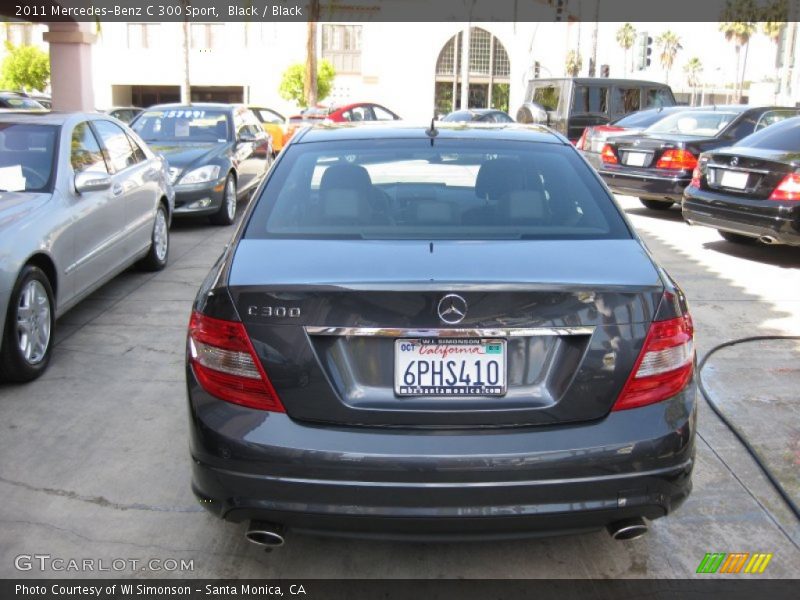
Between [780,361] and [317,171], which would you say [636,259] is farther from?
[780,361]

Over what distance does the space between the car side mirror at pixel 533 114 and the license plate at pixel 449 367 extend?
50.2 ft

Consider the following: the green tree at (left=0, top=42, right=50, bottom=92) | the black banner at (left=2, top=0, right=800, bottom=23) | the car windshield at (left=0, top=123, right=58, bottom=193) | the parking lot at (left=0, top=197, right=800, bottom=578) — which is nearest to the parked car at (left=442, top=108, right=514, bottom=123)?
the black banner at (left=2, top=0, right=800, bottom=23)

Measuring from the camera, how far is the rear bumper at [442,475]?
2684mm

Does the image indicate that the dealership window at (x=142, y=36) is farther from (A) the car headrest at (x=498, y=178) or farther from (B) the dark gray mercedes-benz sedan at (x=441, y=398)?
(B) the dark gray mercedes-benz sedan at (x=441, y=398)

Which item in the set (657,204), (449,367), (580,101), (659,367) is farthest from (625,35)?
(449,367)

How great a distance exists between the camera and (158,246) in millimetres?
8141

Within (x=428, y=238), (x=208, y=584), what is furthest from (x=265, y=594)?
(x=428, y=238)

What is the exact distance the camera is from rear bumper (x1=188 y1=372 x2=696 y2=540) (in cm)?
268

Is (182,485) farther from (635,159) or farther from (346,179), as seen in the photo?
(635,159)

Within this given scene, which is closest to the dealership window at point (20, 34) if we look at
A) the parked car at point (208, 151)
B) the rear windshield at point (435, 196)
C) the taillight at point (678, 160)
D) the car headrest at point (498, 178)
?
the parked car at point (208, 151)

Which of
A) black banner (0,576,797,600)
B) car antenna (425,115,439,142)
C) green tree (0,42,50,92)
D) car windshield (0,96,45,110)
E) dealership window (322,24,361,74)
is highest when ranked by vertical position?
dealership window (322,24,361,74)

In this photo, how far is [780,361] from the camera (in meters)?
5.75

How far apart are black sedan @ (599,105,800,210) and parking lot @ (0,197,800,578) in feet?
16.3

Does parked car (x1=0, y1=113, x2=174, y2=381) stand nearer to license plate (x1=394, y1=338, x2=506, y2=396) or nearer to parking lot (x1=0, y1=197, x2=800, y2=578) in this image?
parking lot (x1=0, y1=197, x2=800, y2=578)
